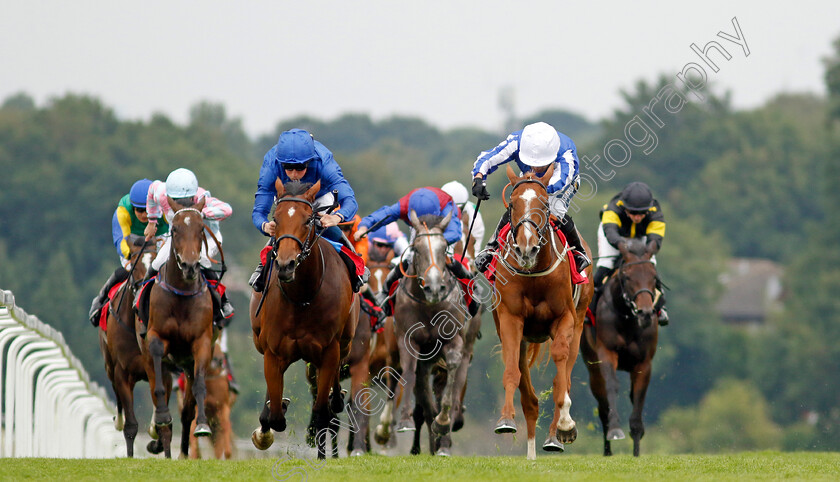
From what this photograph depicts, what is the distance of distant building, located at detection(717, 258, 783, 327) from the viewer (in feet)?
208

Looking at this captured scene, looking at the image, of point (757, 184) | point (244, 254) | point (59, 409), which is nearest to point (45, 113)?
point (244, 254)

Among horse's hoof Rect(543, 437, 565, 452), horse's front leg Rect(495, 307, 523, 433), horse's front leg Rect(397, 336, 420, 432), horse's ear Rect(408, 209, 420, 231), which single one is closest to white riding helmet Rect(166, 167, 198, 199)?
horse's ear Rect(408, 209, 420, 231)

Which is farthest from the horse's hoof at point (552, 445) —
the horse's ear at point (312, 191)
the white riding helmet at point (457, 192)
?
the white riding helmet at point (457, 192)

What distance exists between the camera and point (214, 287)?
11.9 meters

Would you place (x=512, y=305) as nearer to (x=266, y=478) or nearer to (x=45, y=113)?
(x=266, y=478)

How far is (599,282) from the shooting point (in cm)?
1362

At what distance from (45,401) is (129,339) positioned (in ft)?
5.82

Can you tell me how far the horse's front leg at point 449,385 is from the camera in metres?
11.6

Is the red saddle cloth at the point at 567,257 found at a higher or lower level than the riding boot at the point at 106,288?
lower

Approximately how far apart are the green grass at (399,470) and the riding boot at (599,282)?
3120mm

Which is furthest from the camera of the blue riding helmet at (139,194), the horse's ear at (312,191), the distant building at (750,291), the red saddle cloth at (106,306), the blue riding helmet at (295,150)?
the distant building at (750,291)

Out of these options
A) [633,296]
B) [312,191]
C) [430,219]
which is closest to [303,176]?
[312,191]

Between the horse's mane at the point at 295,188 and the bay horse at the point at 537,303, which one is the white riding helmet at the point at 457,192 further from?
the horse's mane at the point at 295,188

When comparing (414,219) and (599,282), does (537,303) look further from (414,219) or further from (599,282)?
(599,282)
